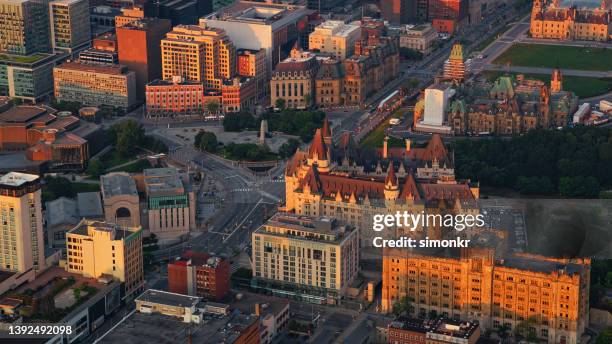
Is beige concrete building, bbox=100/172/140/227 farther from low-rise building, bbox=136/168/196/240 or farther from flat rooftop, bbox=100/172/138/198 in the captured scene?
low-rise building, bbox=136/168/196/240

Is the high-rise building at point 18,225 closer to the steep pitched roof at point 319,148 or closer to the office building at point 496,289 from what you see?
the steep pitched roof at point 319,148

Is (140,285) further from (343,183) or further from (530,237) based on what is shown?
(530,237)

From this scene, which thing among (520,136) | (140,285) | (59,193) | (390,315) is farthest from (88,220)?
(520,136)

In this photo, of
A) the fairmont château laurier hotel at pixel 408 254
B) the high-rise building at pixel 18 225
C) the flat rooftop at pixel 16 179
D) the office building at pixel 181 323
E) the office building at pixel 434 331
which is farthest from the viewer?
the flat rooftop at pixel 16 179

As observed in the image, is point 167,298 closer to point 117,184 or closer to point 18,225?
point 18,225

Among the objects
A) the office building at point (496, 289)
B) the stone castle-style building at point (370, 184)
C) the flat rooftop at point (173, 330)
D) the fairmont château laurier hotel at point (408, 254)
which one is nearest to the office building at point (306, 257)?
the fairmont château laurier hotel at point (408, 254)

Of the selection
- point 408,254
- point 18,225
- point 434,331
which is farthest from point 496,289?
point 18,225
